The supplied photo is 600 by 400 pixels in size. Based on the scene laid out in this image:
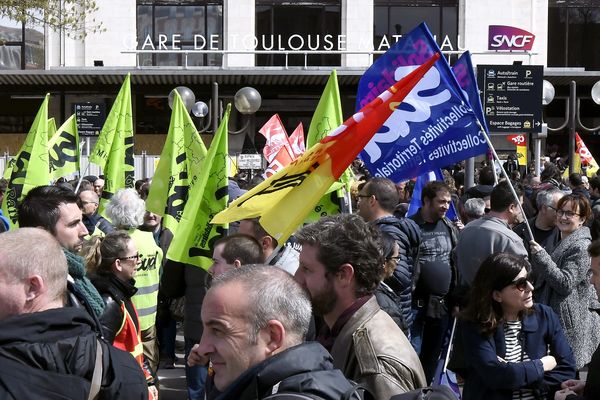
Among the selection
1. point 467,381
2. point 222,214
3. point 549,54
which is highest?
point 549,54

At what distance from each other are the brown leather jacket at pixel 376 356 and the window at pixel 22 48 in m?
30.2

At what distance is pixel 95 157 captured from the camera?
10.1 metres

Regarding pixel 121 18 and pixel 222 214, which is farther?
pixel 121 18

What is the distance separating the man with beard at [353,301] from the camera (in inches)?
139

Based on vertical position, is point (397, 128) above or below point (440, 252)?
above

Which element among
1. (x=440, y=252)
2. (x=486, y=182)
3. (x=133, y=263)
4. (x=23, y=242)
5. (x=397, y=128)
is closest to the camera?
(x=23, y=242)

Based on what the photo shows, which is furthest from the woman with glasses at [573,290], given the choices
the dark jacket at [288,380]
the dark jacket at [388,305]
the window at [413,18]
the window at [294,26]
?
the window at [413,18]

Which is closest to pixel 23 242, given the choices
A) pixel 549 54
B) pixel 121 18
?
pixel 121 18

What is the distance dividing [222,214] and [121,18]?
1122 inches

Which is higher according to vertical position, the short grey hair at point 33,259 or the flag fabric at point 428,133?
the flag fabric at point 428,133

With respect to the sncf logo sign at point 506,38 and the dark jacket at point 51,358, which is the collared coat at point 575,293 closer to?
the dark jacket at point 51,358

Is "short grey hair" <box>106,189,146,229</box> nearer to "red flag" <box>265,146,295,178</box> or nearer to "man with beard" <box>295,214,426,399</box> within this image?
"red flag" <box>265,146,295,178</box>

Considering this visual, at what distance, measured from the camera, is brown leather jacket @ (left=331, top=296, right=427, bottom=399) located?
11.3 ft

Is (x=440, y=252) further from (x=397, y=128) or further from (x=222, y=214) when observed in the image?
(x=222, y=214)
